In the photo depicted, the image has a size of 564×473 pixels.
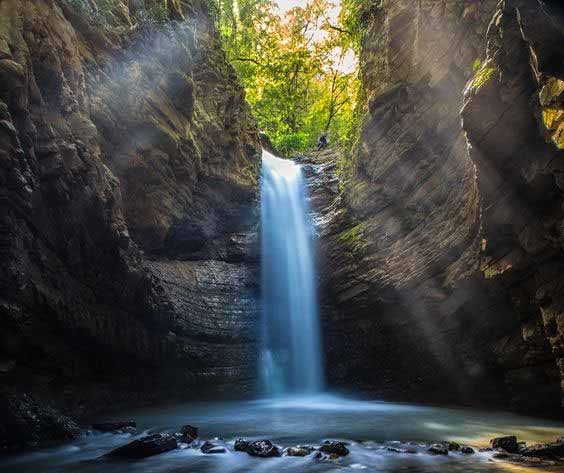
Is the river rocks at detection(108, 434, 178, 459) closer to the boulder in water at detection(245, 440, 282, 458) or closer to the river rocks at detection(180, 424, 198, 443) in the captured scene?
the river rocks at detection(180, 424, 198, 443)

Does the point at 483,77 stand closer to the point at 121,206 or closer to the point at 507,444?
the point at 507,444

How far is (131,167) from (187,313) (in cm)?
499

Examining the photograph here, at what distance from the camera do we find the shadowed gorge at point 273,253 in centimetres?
745

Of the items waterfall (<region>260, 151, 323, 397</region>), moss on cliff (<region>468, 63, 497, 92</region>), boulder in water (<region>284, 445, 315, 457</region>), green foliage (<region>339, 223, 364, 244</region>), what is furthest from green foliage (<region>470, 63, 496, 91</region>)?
waterfall (<region>260, 151, 323, 397</region>)

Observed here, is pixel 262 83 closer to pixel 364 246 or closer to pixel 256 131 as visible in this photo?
pixel 256 131

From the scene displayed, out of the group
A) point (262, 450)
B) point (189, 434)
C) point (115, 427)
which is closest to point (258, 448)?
point (262, 450)

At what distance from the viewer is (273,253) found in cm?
1794

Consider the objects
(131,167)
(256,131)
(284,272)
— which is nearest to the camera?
(131,167)

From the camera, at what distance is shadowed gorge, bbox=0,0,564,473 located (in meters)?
7.45

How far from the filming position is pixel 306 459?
6660 mm

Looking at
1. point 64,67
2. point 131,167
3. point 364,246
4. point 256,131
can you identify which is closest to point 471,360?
point 364,246

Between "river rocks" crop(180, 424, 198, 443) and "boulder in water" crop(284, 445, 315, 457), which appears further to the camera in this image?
"river rocks" crop(180, 424, 198, 443)

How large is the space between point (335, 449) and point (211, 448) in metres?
2.04

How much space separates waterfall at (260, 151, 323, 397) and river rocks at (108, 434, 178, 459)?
27.5 ft
